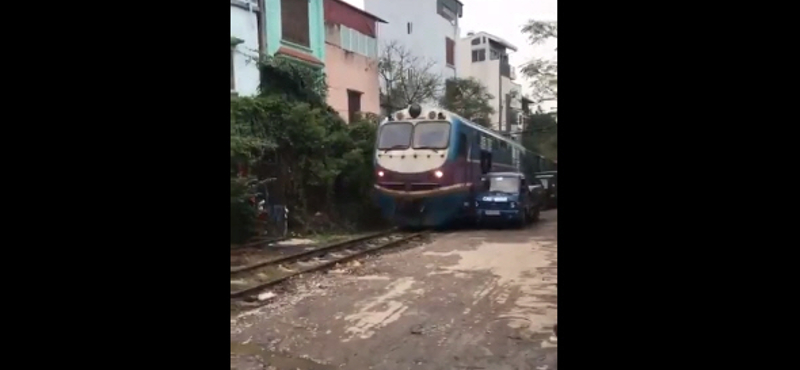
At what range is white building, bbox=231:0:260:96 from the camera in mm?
2066

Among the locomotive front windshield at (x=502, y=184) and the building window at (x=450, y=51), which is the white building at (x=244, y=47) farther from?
the locomotive front windshield at (x=502, y=184)

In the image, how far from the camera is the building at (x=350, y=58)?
227cm

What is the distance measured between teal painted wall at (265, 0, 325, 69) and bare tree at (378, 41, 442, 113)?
25 cm

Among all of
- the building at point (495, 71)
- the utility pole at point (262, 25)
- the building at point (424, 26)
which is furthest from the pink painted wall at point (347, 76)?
the building at point (495, 71)

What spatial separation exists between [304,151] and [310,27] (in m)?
0.48

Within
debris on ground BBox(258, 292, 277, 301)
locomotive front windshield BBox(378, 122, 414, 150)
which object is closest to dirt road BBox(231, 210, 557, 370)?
debris on ground BBox(258, 292, 277, 301)

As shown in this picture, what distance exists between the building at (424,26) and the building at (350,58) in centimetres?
5

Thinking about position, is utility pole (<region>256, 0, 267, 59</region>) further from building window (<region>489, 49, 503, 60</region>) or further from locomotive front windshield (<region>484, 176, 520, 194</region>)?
locomotive front windshield (<region>484, 176, 520, 194</region>)

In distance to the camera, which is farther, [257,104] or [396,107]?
[396,107]
